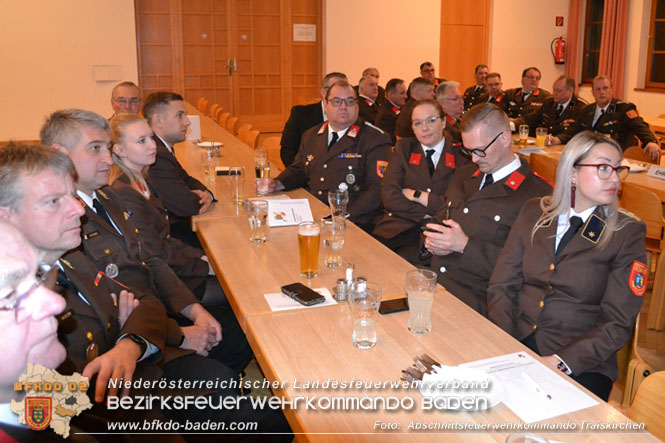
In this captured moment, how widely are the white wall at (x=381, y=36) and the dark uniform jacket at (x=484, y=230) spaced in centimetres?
951

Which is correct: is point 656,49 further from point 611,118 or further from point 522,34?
point 611,118

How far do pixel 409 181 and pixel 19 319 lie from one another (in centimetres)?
303

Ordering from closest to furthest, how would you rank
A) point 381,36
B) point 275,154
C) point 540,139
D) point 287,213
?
point 287,213, point 275,154, point 540,139, point 381,36

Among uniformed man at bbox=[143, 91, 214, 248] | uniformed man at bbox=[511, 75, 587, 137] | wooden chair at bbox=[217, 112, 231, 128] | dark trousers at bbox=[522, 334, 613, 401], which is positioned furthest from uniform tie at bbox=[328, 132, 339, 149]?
uniformed man at bbox=[511, 75, 587, 137]

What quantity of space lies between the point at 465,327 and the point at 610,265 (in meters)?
0.69

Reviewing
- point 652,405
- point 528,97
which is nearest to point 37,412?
point 652,405

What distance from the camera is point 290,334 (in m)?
2.00

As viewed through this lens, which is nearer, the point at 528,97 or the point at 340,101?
the point at 340,101

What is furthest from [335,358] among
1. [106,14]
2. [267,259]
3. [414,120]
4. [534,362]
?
[106,14]

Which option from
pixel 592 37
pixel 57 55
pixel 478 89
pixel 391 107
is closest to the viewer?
pixel 391 107

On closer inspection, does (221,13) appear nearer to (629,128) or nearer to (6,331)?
(629,128)

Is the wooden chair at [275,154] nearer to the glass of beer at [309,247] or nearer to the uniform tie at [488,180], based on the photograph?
the uniform tie at [488,180]

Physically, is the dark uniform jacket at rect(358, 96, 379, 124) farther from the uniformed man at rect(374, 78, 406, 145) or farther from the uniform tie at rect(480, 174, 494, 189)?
the uniform tie at rect(480, 174, 494, 189)

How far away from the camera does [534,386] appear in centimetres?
166
